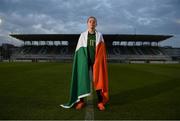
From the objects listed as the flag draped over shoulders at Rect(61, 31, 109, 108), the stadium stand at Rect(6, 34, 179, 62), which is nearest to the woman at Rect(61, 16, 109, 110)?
the flag draped over shoulders at Rect(61, 31, 109, 108)

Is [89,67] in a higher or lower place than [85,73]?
higher

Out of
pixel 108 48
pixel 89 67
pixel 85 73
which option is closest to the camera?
pixel 85 73

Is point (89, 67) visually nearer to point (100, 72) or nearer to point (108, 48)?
point (100, 72)

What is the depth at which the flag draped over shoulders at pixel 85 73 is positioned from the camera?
19.6 feet

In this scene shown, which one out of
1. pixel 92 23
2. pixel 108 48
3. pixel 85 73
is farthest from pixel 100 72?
pixel 108 48

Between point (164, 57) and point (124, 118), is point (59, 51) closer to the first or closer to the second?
point (164, 57)

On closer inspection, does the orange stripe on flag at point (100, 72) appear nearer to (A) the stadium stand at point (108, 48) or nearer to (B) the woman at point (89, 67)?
(B) the woman at point (89, 67)

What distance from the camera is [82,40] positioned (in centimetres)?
617

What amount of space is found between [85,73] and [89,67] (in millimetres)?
336

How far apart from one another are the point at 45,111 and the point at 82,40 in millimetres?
1899

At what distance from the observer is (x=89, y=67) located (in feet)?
20.6

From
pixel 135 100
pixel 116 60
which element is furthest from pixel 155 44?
pixel 135 100

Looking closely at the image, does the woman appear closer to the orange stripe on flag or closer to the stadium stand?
the orange stripe on flag

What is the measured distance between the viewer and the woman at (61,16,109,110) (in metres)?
5.99
